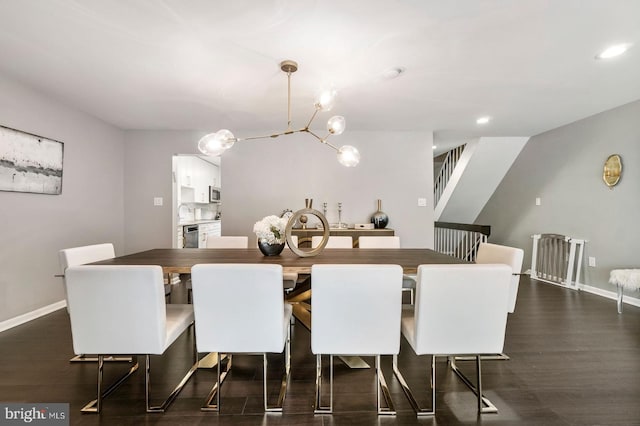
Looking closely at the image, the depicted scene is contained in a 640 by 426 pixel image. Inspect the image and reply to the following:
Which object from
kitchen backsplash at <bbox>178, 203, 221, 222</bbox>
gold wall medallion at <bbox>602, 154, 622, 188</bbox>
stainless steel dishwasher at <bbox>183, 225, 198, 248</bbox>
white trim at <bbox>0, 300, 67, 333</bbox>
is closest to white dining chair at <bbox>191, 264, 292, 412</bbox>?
white trim at <bbox>0, 300, 67, 333</bbox>

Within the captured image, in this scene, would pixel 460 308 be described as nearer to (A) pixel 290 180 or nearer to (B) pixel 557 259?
(A) pixel 290 180

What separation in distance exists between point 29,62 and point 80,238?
202 centimetres

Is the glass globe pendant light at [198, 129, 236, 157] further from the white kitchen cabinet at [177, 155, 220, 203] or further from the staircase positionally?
the staircase

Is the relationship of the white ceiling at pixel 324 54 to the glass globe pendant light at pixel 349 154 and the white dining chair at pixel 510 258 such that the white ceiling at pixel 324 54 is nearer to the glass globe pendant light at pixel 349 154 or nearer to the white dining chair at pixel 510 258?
the glass globe pendant light at pixel 349 154

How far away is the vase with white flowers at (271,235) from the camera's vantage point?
2.22 meters

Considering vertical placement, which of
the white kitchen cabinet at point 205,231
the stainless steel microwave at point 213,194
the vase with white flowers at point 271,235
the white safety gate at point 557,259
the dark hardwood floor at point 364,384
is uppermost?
the stainless steel microwave at point 213,194

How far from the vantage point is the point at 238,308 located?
5.11 ft

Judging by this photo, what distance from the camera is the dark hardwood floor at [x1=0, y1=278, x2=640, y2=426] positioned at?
62.5 inches

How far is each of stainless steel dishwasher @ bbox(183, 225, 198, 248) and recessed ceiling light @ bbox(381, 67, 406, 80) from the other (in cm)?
408

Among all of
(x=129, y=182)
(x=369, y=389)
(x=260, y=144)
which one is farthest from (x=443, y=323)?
(x=129, y=182)

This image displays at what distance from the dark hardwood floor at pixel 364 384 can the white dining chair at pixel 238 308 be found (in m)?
0.23

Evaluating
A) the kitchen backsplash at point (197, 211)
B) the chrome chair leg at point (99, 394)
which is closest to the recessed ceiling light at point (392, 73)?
the chrome chair leg at point (99, 394)

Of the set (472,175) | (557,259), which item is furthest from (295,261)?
(472,175)

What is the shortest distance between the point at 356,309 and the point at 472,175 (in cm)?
487
